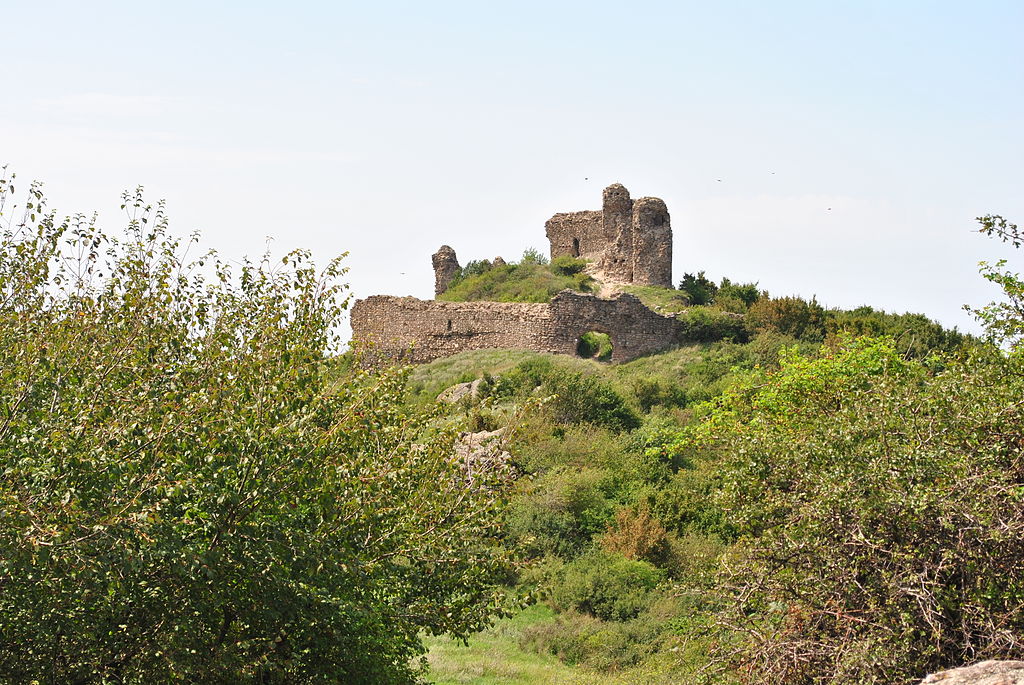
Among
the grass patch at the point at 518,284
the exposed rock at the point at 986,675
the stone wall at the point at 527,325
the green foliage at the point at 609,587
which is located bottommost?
the green foliage at the point at 609,587

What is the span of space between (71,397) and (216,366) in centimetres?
164

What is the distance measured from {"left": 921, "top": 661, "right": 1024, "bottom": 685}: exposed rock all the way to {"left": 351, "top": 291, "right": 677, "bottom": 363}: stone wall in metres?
28.8

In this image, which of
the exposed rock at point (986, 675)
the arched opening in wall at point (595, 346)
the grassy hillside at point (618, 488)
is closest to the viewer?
the exposed rock at point (986, 675)

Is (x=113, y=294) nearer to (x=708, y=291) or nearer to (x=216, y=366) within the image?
(x=216, y=366)

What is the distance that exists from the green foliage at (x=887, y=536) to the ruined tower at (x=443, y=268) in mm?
35287

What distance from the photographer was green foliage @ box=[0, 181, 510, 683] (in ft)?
30.3

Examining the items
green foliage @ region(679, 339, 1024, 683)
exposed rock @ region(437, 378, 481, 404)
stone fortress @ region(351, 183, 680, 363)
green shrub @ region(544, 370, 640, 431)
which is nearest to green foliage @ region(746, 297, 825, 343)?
stone fortress @ region(351, 183, 680, 363)

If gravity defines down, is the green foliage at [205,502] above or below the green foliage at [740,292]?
below

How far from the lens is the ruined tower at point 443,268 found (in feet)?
165

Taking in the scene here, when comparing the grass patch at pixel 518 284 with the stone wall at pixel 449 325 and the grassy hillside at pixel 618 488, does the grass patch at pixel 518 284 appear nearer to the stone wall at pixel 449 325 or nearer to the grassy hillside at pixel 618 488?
the stone wall at pixel 449 325


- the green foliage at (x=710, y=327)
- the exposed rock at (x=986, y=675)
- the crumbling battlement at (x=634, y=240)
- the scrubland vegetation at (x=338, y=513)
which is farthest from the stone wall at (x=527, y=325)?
the exposed rock at (x=986, y=675)

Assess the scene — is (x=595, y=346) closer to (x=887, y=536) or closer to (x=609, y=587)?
(x=609, y=587)

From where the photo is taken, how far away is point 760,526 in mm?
15852

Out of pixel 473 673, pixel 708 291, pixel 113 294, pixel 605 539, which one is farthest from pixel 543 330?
pixel 113 294
